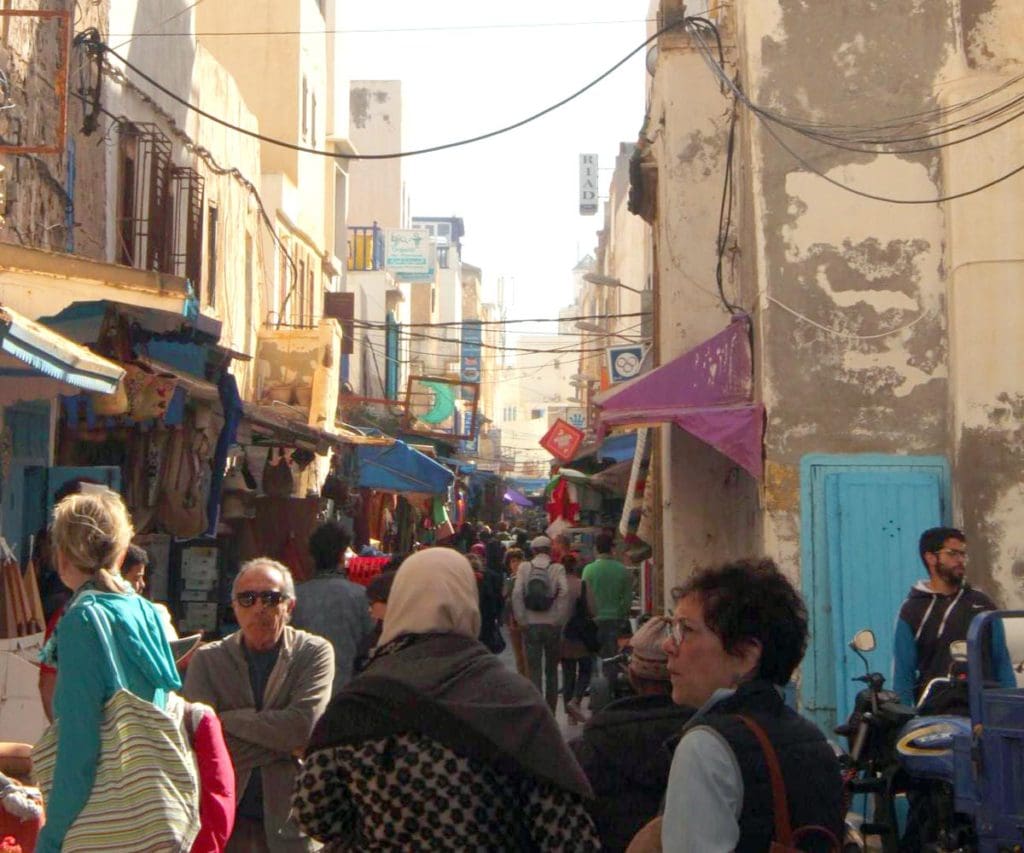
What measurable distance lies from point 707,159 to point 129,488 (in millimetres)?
7264

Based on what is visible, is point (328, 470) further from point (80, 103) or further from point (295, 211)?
point (80, 103)

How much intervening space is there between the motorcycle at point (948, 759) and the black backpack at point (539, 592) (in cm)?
733

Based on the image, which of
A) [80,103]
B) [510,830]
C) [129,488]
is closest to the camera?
[510,830]

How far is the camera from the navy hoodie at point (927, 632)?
771cm

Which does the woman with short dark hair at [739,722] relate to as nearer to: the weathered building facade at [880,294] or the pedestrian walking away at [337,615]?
the pedestrian walking away at [337,615]

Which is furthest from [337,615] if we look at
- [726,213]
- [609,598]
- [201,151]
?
[201,151]

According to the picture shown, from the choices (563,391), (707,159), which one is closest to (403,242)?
(707,159)

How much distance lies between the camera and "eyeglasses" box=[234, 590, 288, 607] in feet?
18.7

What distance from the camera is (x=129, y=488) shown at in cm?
1157

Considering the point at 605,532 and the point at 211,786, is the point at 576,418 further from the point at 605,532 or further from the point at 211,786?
the point at 211,786

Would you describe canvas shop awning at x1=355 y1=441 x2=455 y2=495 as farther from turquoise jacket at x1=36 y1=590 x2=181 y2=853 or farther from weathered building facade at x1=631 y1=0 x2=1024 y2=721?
turquoise jacket at x1=36 y1=590 x2=181 y2=853

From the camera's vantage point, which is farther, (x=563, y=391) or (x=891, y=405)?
(x=563, y=391)

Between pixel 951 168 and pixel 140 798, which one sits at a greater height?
pixel 951 168

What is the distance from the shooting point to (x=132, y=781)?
A: 4152mm
